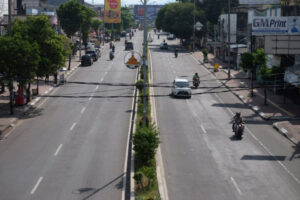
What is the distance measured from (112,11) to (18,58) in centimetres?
8095

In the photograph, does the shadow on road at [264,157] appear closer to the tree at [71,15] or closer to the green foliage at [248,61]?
the green foliage at [248,61]

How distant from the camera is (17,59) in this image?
36.8 m

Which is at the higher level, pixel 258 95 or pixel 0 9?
pixel 0 9

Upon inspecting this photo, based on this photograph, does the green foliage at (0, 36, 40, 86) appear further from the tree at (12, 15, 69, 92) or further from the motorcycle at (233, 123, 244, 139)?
the motorcycle at (233, 123, 244, 139)

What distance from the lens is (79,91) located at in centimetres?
5034

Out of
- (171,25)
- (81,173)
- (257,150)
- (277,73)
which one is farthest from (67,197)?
(171,25)

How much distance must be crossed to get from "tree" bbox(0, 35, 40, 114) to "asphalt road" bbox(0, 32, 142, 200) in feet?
11.7

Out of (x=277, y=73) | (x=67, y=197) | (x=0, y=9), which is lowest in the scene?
(x=67, y=197)

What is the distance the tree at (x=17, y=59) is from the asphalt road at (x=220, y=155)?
36.3ft

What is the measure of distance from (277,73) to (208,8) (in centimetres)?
6945

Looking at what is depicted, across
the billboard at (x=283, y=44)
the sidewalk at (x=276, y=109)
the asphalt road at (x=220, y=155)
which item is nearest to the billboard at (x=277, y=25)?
the billboard at (x=283, y=44)

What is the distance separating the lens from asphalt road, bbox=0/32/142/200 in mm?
21281

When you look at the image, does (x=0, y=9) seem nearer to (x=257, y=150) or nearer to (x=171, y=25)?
(x=257, y=150)

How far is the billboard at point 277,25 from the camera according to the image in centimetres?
4316
